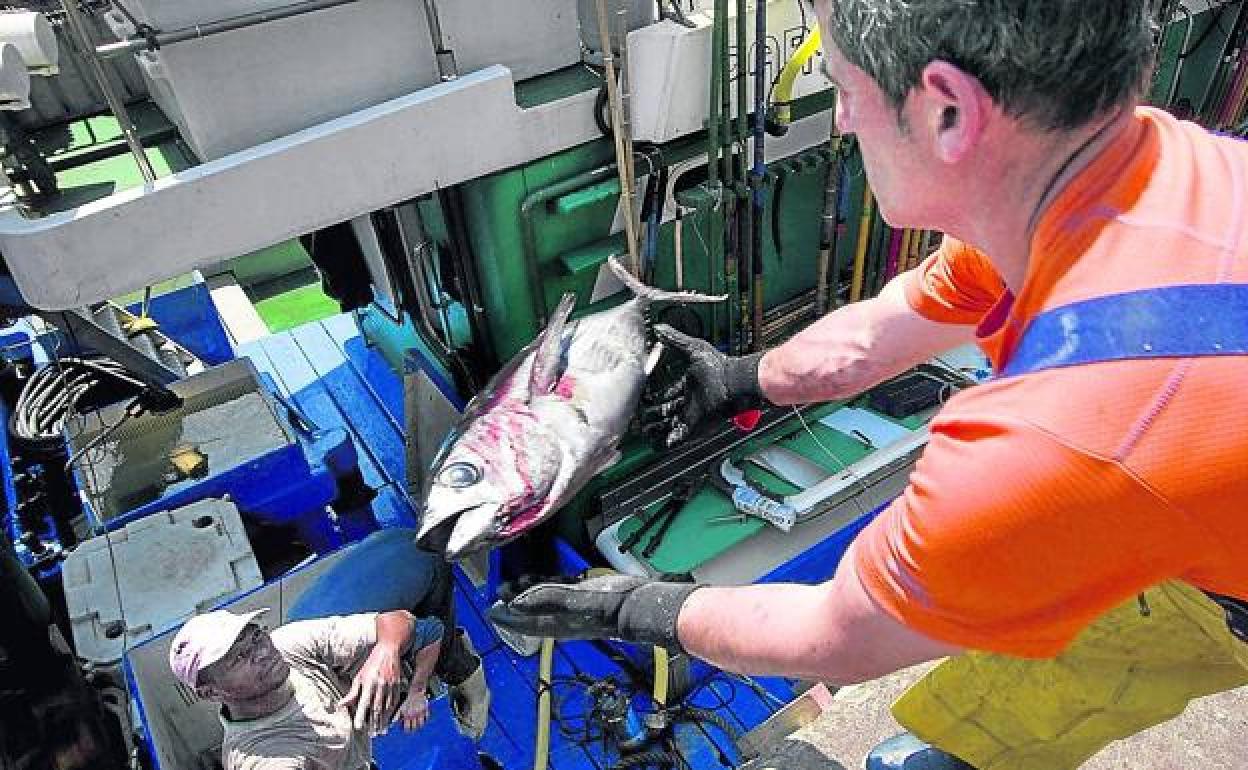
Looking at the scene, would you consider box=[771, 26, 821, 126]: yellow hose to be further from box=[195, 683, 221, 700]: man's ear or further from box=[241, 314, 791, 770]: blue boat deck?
box=[195, 683, 221, 700]: man's ear

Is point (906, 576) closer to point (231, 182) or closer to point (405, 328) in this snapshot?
point (231, 182)

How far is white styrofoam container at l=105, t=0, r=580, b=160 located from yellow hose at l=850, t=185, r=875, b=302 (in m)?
1.72

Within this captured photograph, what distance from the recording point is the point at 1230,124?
5.14 meters

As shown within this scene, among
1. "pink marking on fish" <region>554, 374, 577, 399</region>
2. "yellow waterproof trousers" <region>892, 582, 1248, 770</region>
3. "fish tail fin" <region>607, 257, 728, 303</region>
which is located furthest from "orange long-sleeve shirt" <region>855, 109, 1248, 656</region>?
"fish tail fin" <region>607, 257, 728, 303</region>

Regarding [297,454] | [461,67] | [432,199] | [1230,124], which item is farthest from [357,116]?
[1230,124]

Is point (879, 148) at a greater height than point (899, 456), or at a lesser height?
greater

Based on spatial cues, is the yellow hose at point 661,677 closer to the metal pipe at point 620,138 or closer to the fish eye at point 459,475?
the fish eye at point 459,475

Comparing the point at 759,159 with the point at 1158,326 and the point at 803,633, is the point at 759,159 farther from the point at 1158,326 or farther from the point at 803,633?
the point at 1158,326

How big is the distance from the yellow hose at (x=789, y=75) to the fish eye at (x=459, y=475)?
6.16 feet

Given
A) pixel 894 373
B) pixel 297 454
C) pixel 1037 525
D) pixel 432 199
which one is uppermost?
pixel 1037 525

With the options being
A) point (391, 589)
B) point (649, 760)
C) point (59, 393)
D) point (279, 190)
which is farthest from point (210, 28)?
point (649, 760)

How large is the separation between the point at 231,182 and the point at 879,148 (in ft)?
6.77

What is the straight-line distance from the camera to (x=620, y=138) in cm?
301

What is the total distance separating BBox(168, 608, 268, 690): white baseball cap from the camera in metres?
2.54
